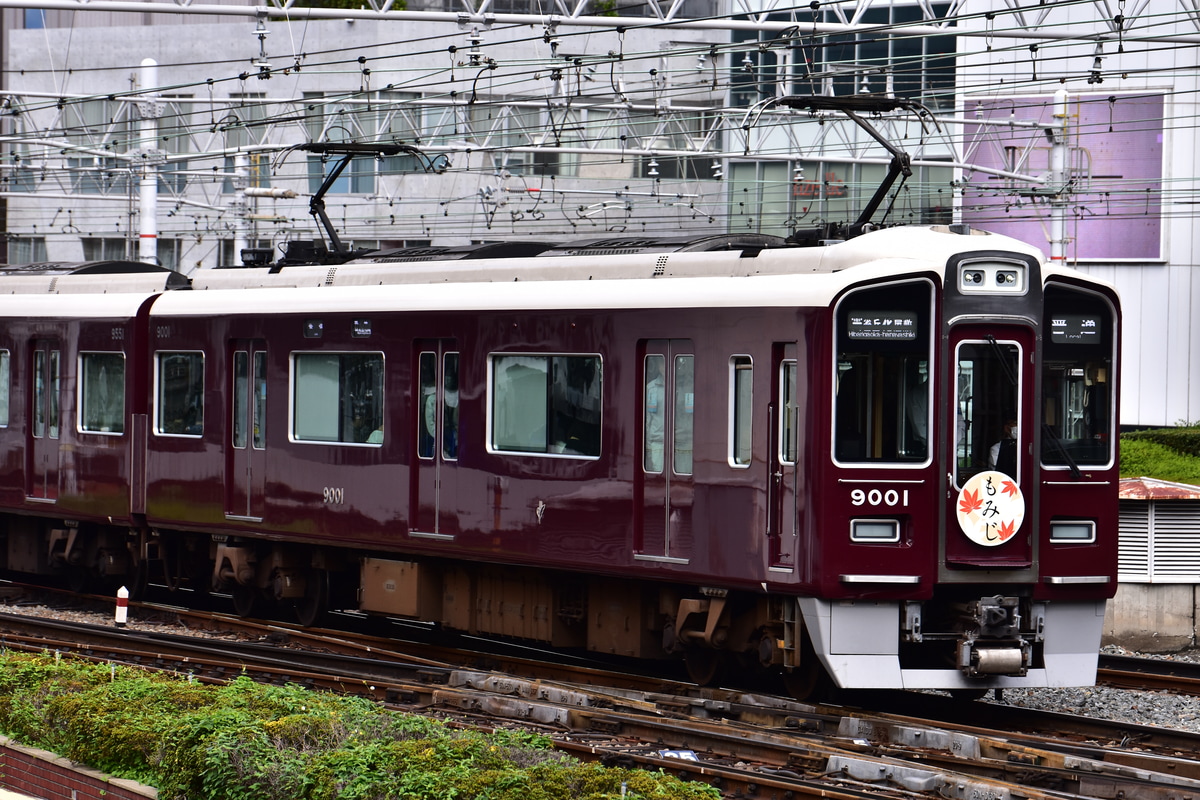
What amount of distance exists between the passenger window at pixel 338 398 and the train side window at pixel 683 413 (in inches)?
141

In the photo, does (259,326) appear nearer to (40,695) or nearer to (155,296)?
(155,296)

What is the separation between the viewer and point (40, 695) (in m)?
10.9

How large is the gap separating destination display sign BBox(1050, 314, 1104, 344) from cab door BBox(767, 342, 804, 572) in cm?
193

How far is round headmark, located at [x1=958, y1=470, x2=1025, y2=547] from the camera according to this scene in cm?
1185

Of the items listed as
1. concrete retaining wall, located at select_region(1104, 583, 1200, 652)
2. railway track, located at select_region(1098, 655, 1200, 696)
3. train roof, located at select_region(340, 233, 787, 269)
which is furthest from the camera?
concrete retaining wall, located at select_region(1104, 583, 1200, 652)

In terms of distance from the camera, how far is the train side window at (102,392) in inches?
730

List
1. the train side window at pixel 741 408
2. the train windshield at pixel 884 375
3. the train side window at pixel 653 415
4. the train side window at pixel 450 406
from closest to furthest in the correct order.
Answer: the train windshield at pixel 884 375
the train side window at pixel 741 408
the train side window at pixel 653 415
the train side window at pixel 450 406

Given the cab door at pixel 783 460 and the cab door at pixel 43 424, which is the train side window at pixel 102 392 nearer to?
the cab door at pixel 43 424

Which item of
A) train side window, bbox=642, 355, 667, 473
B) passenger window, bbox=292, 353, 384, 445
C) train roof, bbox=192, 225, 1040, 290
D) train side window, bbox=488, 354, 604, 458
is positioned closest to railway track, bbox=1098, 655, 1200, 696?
train roof, bbox=192, 225, 1040, 290

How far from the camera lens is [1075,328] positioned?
1235cm

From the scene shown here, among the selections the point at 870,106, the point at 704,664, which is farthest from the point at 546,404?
the point at 870,106

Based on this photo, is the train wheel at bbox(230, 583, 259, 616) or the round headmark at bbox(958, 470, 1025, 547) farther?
the train wheel at bbox(230, 583, 259, 616)

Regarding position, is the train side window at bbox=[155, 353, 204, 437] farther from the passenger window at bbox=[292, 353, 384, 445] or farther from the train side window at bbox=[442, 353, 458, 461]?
the train side window at bbox=[442, 353, 458, 461]

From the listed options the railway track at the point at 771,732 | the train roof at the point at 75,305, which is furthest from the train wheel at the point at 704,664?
the train roof at the point at 75,305
